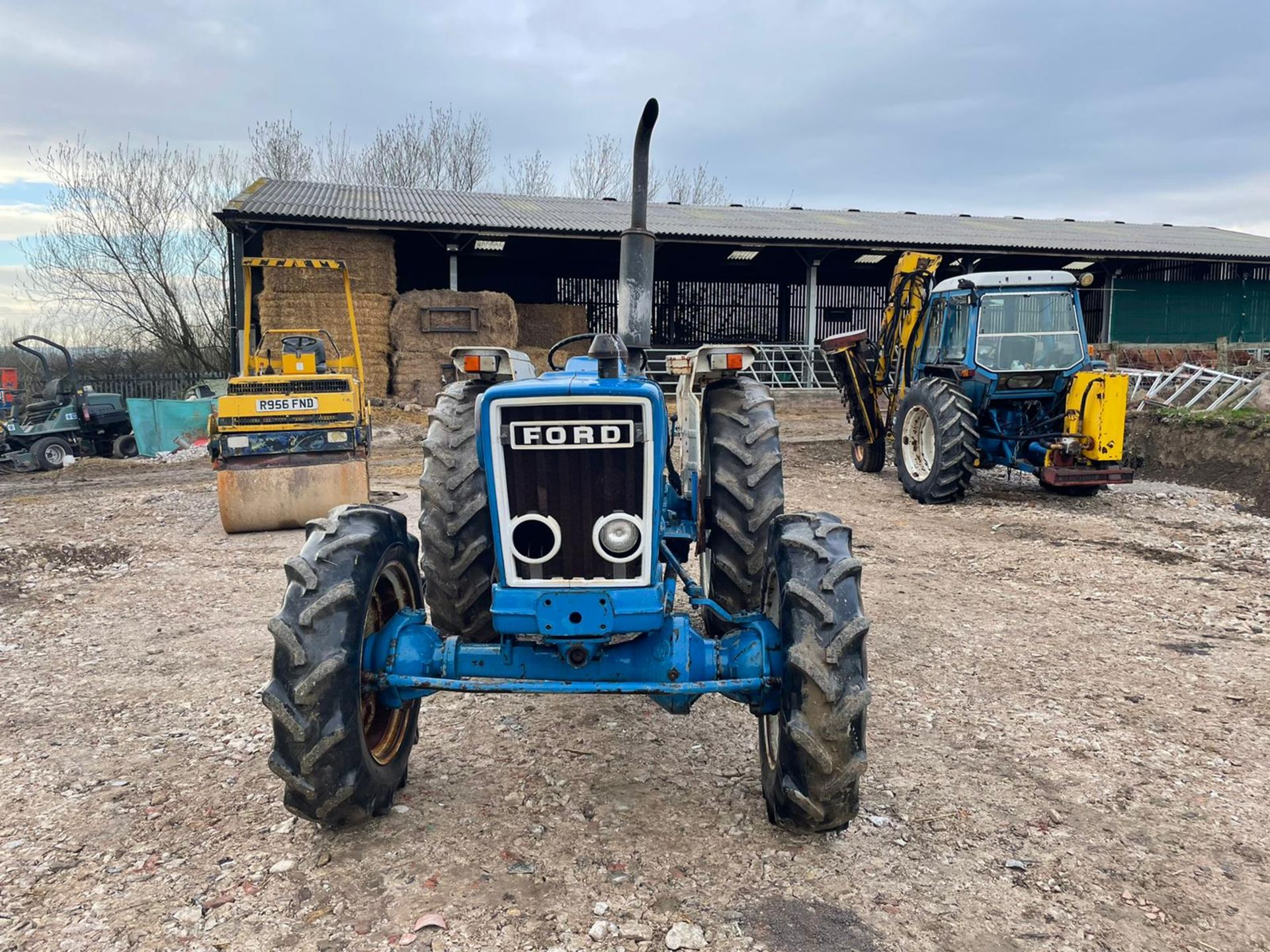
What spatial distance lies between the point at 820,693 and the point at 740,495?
1.03 m

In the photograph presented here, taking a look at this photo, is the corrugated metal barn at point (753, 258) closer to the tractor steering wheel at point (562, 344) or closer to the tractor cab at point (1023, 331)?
the tractor cab at point (1023, 331)

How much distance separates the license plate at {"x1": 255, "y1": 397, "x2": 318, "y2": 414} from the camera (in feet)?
23.6

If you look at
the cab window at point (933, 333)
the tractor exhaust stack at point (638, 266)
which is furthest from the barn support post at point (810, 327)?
the tractor exhaust stack at point (638, 266)

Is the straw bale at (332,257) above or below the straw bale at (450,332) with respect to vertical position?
above

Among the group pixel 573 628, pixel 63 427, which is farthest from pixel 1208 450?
pixel 63 427

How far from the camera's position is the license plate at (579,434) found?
2520 mm

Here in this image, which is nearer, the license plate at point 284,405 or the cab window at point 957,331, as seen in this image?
the license plate at point 284,405

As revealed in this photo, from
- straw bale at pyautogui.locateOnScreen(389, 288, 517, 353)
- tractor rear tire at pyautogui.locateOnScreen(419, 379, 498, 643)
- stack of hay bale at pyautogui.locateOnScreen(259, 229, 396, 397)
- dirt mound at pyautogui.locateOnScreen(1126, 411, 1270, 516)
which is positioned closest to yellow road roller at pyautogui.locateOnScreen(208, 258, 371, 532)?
tractor rear tire at pyautogui.locateOnScreen(419, 379, 498, 643)

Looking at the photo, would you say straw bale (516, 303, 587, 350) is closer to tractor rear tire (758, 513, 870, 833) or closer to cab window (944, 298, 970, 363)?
cab window (944, 298, 970, 363)

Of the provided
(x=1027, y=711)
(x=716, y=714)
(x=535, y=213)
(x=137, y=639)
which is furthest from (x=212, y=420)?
(x=535, y=213)

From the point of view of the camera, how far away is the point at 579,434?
8.26 feet

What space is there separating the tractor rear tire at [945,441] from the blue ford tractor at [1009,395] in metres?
0.01

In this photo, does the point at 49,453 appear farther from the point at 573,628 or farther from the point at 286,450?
the point at 573,628

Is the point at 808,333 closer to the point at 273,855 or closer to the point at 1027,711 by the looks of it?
the point at 1027,711
